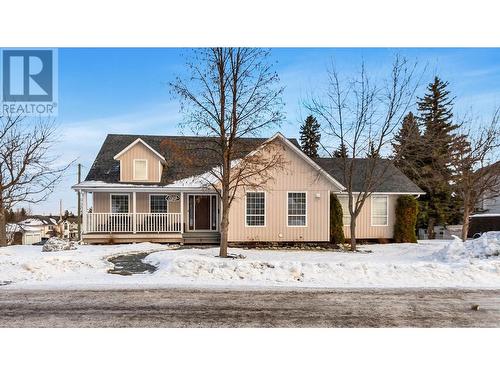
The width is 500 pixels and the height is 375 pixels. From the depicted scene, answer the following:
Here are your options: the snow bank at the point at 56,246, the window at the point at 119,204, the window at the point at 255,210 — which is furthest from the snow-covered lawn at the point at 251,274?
the window at the point at 119,204

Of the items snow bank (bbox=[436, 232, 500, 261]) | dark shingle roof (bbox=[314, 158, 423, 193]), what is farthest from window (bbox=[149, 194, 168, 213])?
snow bank (bbox=[436, 232, 500, 261])

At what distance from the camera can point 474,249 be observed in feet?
34.0

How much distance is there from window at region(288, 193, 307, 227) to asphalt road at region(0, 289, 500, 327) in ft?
25.6

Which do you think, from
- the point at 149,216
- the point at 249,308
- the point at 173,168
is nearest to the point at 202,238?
the point at 149,216

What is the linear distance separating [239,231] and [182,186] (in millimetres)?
3103

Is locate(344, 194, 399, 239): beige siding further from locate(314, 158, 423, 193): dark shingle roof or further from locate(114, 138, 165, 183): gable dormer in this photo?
locate(114, 138, 165, 183): gable dormer

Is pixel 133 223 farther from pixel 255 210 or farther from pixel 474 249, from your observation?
pixel 474 249

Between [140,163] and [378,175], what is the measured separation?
10697 millimetres

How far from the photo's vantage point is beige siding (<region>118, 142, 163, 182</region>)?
16.4 meters

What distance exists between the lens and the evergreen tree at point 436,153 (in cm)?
1638

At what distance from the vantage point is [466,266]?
355 inches

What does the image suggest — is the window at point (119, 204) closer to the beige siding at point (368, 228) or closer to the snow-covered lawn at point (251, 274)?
the snow-covered lawn at point (251, 274)

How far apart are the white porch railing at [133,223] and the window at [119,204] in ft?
2.22
